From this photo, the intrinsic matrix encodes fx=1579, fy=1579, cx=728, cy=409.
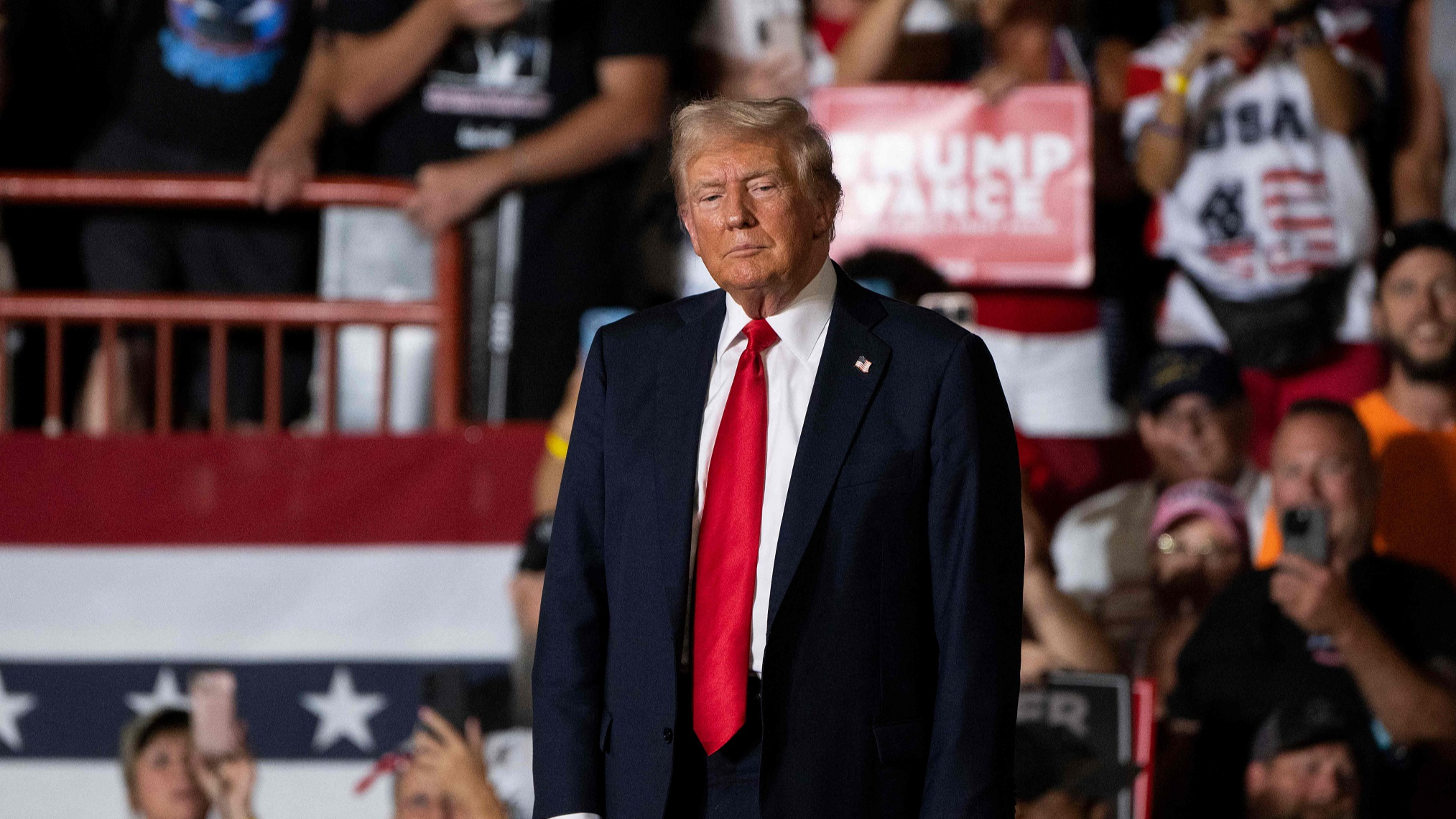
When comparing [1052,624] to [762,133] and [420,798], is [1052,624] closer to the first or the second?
[420,798]

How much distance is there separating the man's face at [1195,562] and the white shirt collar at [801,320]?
8.25 ft

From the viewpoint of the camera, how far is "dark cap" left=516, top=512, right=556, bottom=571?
407 cm

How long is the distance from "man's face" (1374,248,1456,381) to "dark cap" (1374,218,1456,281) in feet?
0.07

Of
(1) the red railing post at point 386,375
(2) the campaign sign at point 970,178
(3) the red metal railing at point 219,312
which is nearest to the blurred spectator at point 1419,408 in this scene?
(2) the campaign sign at point 970,178

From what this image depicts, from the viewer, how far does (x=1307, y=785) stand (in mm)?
3719

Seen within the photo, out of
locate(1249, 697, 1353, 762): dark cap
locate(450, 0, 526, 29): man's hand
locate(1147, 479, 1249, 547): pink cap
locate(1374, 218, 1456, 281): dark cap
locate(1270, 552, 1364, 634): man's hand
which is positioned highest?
locate(450, 0, 526, 29): man's hand

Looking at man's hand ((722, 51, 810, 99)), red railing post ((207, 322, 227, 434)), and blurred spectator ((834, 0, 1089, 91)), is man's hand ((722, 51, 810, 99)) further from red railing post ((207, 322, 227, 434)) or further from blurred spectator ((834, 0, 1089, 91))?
red railing post ((207, 322, 227, 434))

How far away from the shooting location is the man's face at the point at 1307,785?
3.70 meters

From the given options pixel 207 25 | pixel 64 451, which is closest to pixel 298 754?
pixel 64 451

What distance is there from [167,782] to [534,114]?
7.40ft

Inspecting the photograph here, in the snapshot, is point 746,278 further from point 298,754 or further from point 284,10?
point 284,10

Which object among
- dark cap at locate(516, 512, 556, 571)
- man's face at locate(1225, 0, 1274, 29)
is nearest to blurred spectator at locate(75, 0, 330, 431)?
dark cap at locate(516, 512, 556, 571)

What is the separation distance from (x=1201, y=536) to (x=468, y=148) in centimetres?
250

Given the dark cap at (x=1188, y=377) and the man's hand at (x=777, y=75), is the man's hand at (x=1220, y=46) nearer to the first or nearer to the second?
the dark cap at (x=1188, y=377)
